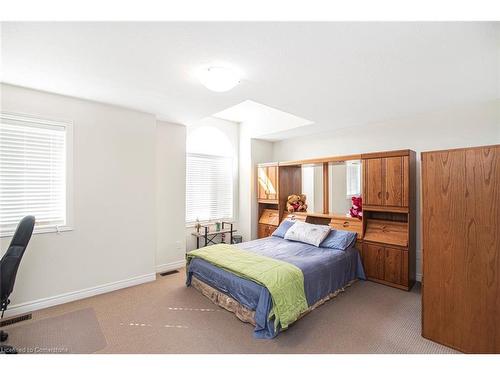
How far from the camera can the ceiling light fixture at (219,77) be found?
2.16 metres

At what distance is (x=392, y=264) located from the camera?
335 centimetres

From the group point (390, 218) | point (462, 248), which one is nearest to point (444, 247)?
point (462, 248)

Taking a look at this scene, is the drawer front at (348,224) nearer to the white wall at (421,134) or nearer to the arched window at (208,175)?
the white wall at (421,134)

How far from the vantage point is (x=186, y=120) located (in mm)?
3896

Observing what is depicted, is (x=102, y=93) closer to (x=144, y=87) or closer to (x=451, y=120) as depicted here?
(x=144, y=87)

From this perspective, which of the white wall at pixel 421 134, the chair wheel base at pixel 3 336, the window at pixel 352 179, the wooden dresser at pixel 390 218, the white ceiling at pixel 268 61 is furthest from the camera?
the window at pixel 352 179

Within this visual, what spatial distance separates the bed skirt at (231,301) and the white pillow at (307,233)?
0.74 metres

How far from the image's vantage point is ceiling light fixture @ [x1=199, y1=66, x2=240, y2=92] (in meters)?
2.16

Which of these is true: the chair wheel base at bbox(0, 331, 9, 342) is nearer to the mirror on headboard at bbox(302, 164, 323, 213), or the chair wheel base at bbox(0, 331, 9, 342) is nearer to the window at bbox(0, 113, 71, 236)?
the window at bbox(0, 113, 71, 236)

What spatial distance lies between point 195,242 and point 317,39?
3.95 meters

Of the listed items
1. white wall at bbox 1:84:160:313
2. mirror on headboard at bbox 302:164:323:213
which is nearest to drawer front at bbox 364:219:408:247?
mirror on headboard at bbox 302:164:323:213

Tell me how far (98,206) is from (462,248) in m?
3.93

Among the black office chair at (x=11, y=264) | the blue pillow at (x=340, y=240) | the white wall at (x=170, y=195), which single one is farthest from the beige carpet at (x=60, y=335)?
the blue pillow at (x=340, y=240)

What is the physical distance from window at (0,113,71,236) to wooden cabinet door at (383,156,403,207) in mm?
4243
